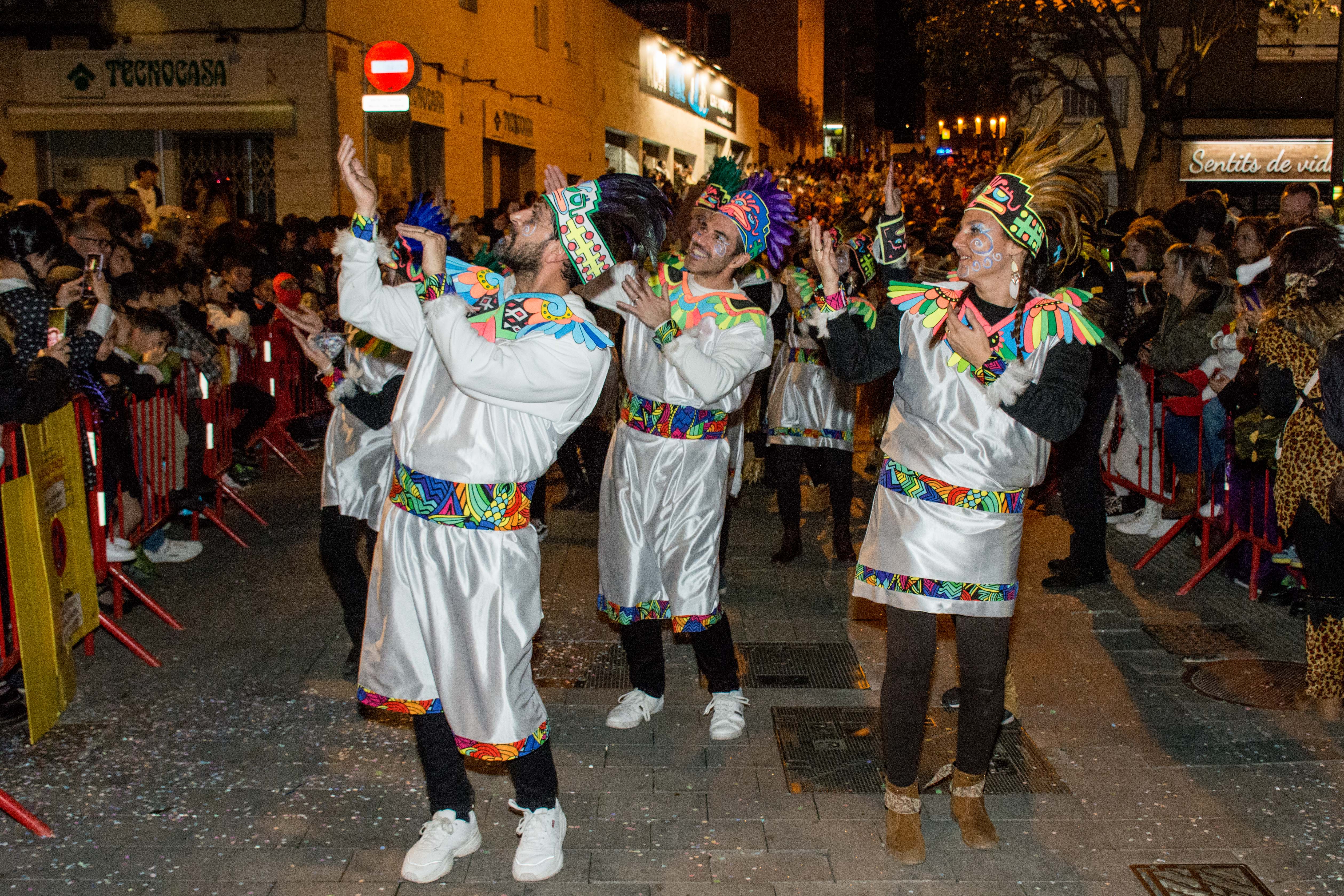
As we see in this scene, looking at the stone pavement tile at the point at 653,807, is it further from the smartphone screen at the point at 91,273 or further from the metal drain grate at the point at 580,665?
the smartphone screen at the point at 91,273

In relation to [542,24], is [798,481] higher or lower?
lower

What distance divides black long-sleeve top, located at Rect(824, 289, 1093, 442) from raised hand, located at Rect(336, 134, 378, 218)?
1.36 metres

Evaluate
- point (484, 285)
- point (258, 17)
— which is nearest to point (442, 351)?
point (484, 285)

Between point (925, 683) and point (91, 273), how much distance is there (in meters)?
4.52

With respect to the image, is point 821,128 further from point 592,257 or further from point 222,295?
point 592,257

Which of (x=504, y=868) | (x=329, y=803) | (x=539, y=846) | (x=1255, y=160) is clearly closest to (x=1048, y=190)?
(x=539, y=846)

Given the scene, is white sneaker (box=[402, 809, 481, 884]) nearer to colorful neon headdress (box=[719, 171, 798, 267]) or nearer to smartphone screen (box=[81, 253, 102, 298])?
colorful neon headdress (box=[719, 171, 798, 267])

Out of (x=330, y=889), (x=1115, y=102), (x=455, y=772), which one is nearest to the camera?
(x=330, y=889)

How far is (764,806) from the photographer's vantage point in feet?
13.3

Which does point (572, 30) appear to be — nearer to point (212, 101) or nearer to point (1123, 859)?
point (212, 101)

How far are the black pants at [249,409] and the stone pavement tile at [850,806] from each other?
6424 mm

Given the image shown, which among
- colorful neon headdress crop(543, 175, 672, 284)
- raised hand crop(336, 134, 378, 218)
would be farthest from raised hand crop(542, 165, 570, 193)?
raised hand crop(336, 134, 378, 218)

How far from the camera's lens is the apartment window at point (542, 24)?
2189cm

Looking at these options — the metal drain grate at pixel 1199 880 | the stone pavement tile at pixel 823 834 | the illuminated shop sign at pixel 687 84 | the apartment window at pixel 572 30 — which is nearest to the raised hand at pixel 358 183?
the stone pavement tile at pixel 823 834
